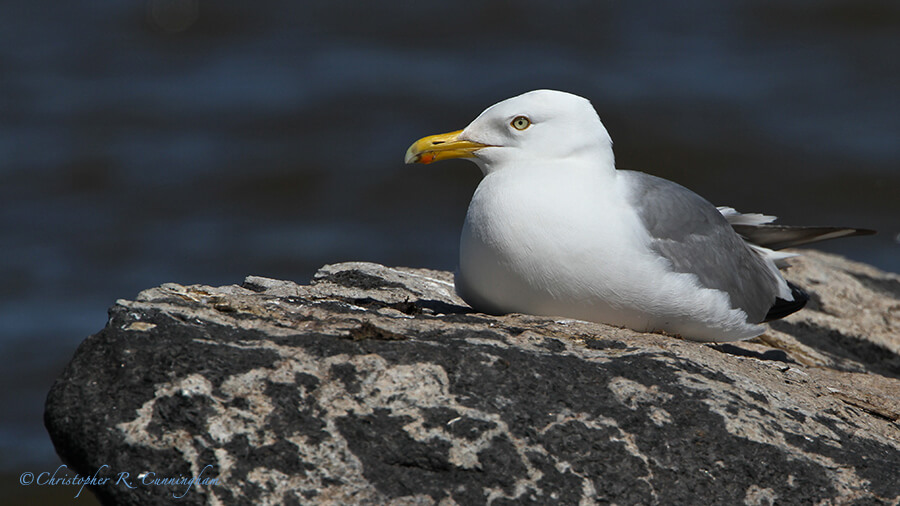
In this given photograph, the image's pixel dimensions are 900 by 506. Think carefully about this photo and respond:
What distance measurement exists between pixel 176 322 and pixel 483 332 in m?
1.03

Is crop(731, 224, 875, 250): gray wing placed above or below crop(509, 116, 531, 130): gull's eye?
below

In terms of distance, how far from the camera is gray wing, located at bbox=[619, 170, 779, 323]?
4.24 metres

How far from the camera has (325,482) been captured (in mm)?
3014

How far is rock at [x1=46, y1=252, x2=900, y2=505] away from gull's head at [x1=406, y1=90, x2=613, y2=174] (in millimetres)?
978

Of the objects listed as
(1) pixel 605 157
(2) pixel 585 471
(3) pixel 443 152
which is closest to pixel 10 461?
(3) pixel 443 152

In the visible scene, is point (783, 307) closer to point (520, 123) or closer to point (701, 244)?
point (701, 244)

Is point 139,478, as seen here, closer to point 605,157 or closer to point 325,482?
point 325,482

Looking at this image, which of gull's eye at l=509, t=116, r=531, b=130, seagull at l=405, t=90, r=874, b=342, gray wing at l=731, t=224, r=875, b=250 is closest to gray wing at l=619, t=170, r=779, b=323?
seagull at l=405, t=90, r=874, b=342

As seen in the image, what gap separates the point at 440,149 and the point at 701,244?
1183 mm

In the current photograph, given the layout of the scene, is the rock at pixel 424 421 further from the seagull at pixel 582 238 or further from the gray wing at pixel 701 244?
the gray wing at pixel 701 244

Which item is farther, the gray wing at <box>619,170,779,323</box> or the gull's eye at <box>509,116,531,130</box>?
the gull's eye at <box>509,116,531,130</box>

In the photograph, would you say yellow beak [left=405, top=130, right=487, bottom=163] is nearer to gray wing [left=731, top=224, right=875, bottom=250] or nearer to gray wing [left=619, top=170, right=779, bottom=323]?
gray wing [left=619, top=170, right=779, bottom=323]

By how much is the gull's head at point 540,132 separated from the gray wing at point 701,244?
228mm

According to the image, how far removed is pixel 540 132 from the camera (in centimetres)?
435
